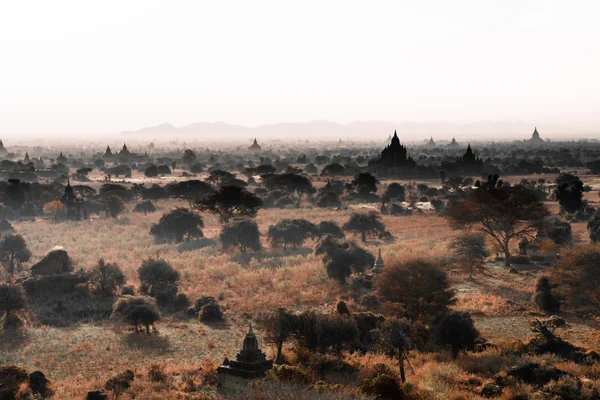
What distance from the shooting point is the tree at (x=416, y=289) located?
36.5m

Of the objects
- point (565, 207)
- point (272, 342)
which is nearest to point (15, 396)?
point (272, 342)

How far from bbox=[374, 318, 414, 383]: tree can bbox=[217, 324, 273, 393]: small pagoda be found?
5.38 meters

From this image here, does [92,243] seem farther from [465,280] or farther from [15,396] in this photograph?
Result: [15,396]

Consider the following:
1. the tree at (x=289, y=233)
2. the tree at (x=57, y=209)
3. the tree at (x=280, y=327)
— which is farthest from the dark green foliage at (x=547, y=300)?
the tree at (x=57, y=209)

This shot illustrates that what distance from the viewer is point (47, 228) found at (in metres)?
75.2

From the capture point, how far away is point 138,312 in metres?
36.6

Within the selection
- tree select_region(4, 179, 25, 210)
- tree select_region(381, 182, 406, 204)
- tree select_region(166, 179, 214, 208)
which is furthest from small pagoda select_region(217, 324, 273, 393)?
tree select_region(381, 182, 406, 204)

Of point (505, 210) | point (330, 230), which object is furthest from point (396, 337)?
point (330, 230)

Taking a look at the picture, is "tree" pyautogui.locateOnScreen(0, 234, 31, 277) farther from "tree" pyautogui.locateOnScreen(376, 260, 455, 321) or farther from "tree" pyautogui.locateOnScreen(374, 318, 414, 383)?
"tree" pyautogui.locateOnScreen(374, 318, 414, 383)

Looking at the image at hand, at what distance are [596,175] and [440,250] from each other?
9129 cm

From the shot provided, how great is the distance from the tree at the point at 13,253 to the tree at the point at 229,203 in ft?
69.5

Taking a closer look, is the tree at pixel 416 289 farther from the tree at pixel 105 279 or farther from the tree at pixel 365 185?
the tree at pixel 365 185

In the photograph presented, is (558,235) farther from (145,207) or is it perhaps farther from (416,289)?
(145,207)

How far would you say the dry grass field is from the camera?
29.5 m
